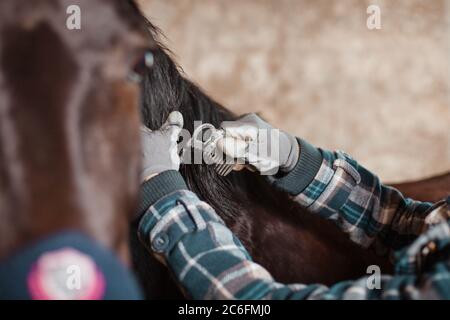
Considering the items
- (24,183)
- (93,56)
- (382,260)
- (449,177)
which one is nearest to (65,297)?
(24,183)

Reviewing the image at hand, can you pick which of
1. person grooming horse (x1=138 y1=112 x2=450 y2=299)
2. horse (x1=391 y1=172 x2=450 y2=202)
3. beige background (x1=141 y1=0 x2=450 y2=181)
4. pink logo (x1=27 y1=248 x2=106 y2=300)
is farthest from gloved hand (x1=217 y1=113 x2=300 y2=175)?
beige background (x1=141 y1=0 x2=450 y2=181)

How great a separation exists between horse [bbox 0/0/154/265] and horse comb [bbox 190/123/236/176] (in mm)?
206

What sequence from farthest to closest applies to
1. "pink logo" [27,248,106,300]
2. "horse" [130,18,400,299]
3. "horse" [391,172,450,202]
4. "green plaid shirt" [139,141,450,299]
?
"horse" [391,172,450,202] → "horse" [130,18,400,299] → "green plaid shirt" [139,141,450,299] → "pink logo" [27,248,106,300]

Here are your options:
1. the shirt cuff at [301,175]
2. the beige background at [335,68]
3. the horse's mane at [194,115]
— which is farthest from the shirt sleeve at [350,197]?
the beige background at [335,68]

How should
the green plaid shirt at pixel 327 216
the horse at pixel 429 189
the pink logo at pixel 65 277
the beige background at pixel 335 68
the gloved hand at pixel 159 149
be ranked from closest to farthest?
1. the pink logo at pixel 65 277
2. the green plaid shirt at pixel 327 216
3. the gloved hand at pixel 159 149
4. the horse at pixel 429 189
5. the beige background at pixel 335 68

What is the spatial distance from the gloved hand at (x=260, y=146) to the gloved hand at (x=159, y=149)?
0.22 ft

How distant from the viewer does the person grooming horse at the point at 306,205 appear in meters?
0.53

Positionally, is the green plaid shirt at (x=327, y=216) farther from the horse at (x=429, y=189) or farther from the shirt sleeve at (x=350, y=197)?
the horse at (x=429, y=189)

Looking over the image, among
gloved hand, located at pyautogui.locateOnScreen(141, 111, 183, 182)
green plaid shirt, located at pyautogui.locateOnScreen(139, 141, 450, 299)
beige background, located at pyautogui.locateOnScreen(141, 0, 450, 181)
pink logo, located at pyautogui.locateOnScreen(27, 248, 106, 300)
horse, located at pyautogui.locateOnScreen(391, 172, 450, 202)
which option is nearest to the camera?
pink logo, located at pyautogui.locateOnScreen(27, 248, 106, 300)

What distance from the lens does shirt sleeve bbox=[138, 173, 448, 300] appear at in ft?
1.78

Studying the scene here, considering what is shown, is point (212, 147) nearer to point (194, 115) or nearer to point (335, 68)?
point (194, 115)

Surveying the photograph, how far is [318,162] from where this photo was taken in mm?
781

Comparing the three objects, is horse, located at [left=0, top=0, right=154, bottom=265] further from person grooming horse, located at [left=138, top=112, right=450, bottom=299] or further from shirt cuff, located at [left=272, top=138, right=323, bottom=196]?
shirt cuff, located at [left=272, top=138, right=323, bottom=196]

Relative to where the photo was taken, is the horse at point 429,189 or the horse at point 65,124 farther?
the horse at point 429,189
